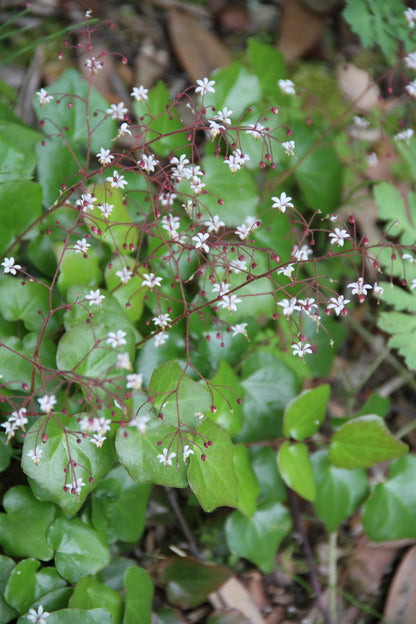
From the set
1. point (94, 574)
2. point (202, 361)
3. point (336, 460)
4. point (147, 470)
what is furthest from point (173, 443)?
point (336, 460)

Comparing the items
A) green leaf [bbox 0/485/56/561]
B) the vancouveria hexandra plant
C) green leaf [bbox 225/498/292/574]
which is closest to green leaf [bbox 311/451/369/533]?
the vancouveria hexandra plant

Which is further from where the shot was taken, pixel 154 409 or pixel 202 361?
pixel 202 361

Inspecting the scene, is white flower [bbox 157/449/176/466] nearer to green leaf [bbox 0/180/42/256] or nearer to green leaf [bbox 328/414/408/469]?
green leaf [bbox 328/414/408/469]

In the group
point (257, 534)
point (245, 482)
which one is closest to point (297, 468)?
point (245, 482)

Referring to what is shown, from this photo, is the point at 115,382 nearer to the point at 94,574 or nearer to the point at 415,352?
the point at 94,574

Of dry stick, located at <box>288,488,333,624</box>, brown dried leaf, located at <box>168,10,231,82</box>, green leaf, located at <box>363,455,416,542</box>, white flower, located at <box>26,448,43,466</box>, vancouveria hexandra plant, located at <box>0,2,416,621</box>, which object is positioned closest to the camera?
white flower, located at <box>26,448,43,466</box>
